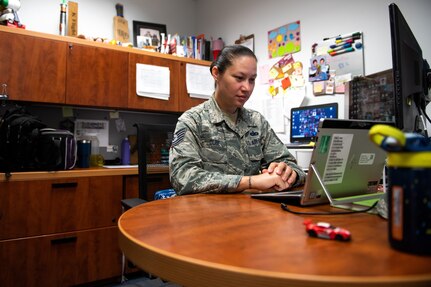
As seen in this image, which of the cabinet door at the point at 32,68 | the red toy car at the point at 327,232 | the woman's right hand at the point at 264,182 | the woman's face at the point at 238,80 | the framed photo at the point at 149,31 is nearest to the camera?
the red toy car at the point at 327,232

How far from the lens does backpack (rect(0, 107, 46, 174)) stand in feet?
6.06

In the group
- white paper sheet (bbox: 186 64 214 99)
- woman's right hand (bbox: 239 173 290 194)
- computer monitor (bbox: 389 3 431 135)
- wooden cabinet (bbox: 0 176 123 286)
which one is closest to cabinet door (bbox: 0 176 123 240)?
wooden cabinet (bbox: 0 176 123 286)

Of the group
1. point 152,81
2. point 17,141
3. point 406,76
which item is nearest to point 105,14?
point 152,81

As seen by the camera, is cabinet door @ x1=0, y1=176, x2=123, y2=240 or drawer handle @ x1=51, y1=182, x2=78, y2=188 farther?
drawer handle @ x1=51, y1=182, x2=78, y2=188

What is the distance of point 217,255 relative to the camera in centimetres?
46

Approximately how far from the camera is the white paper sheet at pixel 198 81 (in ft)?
9.31

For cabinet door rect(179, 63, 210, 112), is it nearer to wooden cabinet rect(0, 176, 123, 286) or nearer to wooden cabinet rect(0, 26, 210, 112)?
wooden cabinet rect(0, 26, 210, 112)

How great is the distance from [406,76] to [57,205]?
1986mm

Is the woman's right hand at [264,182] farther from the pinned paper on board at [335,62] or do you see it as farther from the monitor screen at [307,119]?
the pinned paper on board at [335,62]

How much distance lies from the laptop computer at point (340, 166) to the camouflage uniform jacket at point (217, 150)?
0.78 feet

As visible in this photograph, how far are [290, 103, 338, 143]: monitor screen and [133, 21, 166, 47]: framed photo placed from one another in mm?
1518

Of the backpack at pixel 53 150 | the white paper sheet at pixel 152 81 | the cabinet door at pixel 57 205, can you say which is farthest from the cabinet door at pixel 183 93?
the backpack at pixel 53 150

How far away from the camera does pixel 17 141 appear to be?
1.86 meters

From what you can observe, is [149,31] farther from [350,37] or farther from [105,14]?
[350,37]
